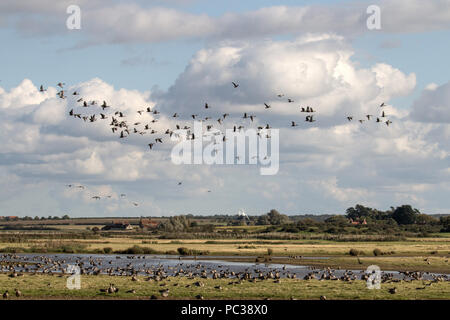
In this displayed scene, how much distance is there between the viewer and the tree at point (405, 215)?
187000 millimetres

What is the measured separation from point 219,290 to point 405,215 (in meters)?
152

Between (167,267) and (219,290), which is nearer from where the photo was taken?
(219,290)

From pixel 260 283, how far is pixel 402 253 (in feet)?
140

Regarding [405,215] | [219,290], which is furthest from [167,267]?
[405,215]

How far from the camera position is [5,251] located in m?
94.6

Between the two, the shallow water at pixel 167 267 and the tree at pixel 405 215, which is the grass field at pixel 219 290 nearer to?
the shallow water at pixel 167 267

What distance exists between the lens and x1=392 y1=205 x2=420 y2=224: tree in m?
187

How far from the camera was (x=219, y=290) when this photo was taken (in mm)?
46031

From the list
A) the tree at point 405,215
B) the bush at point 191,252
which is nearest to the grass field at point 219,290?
the bush at point 191,252

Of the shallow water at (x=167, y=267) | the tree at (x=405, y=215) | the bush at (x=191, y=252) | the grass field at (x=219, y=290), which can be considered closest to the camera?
the grass field at (x=219, y=290)

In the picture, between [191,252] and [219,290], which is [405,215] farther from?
[219,290]

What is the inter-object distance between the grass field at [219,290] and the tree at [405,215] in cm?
13934
